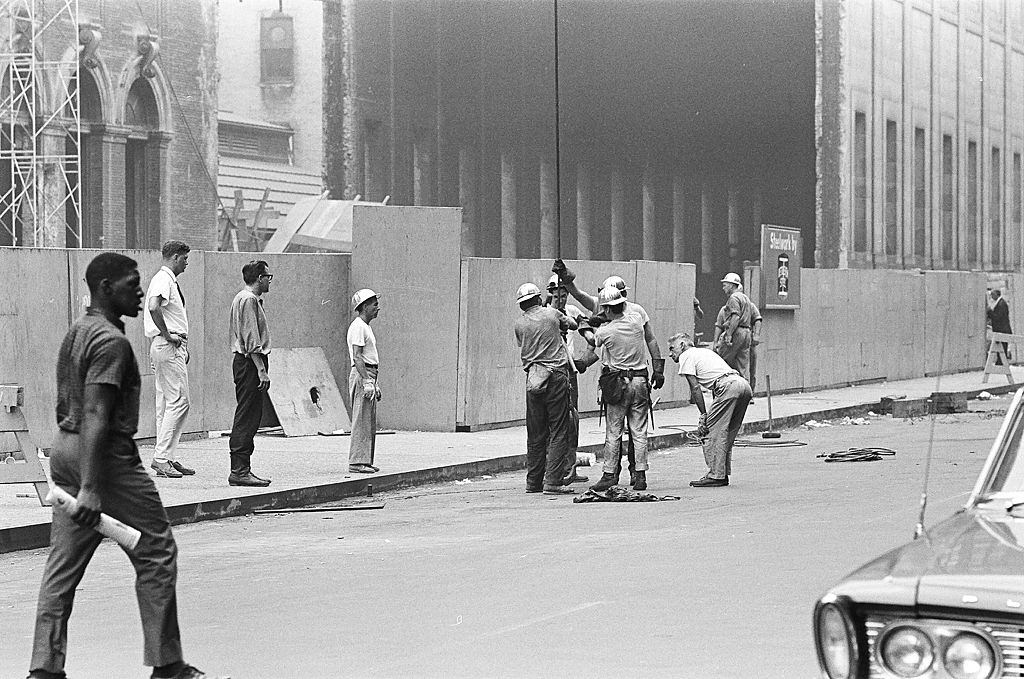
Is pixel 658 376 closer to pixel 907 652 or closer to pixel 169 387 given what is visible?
pixel 169 387

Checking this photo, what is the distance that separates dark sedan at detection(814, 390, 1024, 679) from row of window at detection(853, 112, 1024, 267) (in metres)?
40.0

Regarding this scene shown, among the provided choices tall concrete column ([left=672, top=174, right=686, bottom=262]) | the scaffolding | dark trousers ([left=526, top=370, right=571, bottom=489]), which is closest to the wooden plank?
dark trousers ([left=526, top=370, right=571, bottom=489])

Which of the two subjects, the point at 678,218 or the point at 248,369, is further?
the point at 678,218

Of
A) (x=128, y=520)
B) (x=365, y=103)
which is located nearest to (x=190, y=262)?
(x=128, y=520)

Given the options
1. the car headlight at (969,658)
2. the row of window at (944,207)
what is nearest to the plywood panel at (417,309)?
the car headlight at (969,658)

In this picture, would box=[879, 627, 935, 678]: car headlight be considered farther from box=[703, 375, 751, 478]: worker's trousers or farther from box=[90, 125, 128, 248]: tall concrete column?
box=[90, 125, 128, 248]: tall concrete column

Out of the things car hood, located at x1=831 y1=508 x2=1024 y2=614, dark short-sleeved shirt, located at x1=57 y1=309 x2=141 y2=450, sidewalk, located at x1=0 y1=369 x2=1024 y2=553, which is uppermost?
dark short-sleeved shirt, located at x1=57 y1=309 x2=141 y2=450

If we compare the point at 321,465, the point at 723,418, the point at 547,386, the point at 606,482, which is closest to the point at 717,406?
the point at 723,418

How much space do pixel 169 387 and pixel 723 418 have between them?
17.0ft

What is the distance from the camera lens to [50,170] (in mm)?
30281

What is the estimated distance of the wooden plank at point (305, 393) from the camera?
18.8m

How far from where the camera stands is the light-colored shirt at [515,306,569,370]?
562 inches

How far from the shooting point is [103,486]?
6.56 m

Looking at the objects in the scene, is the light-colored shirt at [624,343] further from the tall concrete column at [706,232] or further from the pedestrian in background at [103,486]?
the tall concrete column at [706,232]
